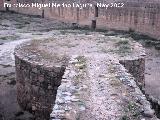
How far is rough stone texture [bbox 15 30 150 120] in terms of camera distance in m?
6.88

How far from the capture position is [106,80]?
8203mm

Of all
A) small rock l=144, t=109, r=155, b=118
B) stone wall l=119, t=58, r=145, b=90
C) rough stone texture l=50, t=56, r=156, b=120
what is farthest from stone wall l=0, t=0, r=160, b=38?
small rock l=144, t=109, r=155, b=118

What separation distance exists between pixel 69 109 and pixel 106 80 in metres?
1.89

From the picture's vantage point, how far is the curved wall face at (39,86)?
32.1ft

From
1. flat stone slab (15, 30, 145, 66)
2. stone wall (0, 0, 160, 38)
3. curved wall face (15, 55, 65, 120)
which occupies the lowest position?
curved wall face (15, 55, 65, 120)

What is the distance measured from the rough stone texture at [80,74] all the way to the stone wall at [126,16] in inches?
279

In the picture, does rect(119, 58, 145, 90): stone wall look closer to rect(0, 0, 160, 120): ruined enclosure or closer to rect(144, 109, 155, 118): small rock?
rect(0, 0, 160, 120): ruined enclosure

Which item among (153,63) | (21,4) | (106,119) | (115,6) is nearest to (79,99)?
(106,119)

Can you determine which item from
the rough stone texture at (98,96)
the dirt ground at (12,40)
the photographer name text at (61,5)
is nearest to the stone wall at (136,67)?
the rough stone texture at (98,96)

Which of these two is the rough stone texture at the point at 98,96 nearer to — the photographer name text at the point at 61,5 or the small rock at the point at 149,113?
the small rock at the point at 149,113

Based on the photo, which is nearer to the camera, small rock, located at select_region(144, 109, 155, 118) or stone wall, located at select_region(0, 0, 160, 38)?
small rock, located at select_region(144, 109, 155, 118)

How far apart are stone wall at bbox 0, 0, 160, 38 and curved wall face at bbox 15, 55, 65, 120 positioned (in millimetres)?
10934

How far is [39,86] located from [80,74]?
74.7 inches

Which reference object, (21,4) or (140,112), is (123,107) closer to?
(140,112)
